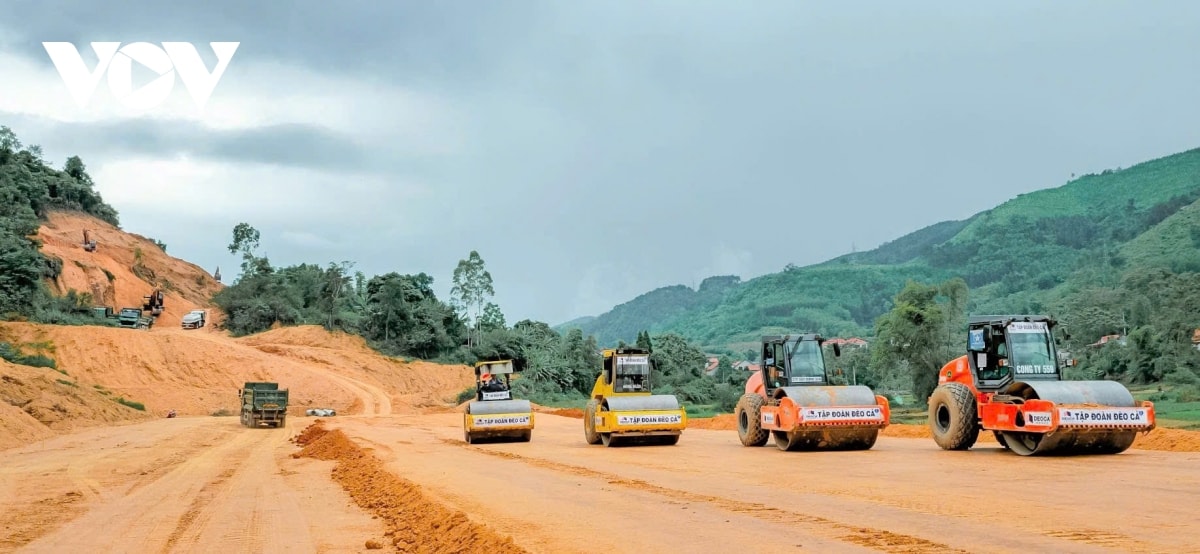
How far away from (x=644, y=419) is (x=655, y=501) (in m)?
12.2

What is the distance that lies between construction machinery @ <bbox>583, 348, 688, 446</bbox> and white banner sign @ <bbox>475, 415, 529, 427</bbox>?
2.97 metres

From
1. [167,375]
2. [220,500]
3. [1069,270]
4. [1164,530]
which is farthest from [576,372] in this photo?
[1069,270]

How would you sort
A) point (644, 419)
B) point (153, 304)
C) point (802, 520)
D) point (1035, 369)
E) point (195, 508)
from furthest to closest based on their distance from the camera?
point (153, 304) → point (644, 419) → point (1035, 369) → point (195, 508) → point (802, 520)

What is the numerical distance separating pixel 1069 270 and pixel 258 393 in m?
Result: 160

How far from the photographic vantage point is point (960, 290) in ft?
174

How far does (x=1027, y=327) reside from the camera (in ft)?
61.6

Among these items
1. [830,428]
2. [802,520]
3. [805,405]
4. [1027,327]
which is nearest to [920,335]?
[830,428]

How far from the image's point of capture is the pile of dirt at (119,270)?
84.6 m

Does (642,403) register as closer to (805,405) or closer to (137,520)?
(805,405)

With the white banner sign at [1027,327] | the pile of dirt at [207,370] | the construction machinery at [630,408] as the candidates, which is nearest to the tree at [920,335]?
the construction machinery at [630,408]

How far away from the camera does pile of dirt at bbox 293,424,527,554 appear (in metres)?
9.39

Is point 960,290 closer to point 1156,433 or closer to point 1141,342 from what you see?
point 1141,342

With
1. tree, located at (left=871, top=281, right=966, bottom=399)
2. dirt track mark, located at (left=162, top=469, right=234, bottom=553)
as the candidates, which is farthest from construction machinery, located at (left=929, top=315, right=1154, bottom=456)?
tree, located at (left=871, top=281, right=966, bottom=399)

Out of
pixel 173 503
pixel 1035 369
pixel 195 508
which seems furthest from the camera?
pixel 1035 369
